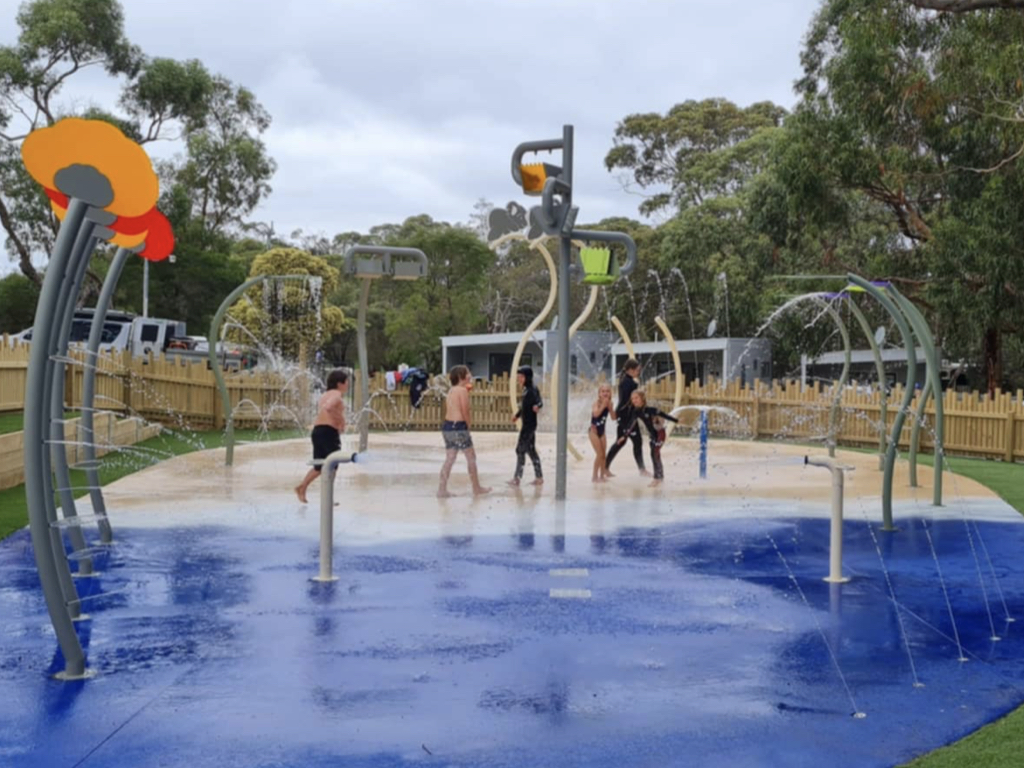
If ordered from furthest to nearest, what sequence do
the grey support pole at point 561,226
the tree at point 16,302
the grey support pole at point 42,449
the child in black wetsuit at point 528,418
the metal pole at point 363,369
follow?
the tree at point 16,302
the metal pole at point 363,369
the child in black wetsuit at point 528,418
the grey support pole at point 561,226
the grey support pole at point 42,449

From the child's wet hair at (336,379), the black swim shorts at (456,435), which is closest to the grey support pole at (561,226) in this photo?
the black swim shorts at (456,435)

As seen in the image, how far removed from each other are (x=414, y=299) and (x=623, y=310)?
431 inches

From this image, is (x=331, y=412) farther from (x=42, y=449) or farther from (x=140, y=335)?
(x=140, y=335)

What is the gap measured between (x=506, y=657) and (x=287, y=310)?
143ft

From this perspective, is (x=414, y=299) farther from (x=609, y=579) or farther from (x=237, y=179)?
(x=609, y=579)

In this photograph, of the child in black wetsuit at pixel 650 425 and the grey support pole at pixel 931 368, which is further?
the child in black wetsuit at pixel 650 425

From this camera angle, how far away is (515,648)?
6672mm

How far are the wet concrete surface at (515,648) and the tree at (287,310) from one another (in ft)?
121

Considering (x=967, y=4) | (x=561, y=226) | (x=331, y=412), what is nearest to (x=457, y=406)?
(x=331, y=412)

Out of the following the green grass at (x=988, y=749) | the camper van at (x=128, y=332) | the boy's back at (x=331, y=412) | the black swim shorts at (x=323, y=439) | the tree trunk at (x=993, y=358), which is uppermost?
the camper van at (x=128, y=332)

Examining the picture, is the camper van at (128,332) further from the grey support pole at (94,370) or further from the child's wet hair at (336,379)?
the grey support pole at (94,370)

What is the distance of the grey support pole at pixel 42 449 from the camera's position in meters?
5.83

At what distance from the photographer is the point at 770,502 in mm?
13391

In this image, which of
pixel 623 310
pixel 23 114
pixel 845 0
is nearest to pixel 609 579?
pixel 845 0
